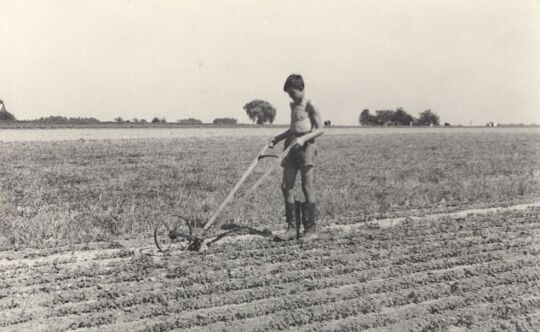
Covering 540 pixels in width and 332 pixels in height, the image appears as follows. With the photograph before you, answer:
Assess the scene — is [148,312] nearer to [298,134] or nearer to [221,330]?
[221,330]

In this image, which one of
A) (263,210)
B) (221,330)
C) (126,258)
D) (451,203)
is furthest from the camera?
(451,203)

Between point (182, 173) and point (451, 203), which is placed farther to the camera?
point (182, 173)

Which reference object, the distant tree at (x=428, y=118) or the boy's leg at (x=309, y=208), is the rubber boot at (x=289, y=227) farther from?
the distant tree at (x=428, y=118)

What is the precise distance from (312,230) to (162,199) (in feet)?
12.1

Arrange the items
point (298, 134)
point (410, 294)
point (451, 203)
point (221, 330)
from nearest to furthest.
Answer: point (221, 330) → point (410, 294) → point (298, 134) → point (451, 203)

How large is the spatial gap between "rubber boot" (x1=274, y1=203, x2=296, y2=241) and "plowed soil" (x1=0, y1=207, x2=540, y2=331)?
0.55ft

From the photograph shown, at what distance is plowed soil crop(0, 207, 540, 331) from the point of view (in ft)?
11.9

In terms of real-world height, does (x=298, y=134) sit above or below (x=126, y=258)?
above

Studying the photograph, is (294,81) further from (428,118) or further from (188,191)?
(428,118)

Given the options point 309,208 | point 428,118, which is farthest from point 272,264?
point 428,118

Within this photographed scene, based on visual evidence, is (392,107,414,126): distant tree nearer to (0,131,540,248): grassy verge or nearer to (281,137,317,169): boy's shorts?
(0,131,540,248): grassy verge

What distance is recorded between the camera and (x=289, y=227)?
6172 mm

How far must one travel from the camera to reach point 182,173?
12633 millimetres

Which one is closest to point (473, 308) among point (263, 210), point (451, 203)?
point (263, 210)
